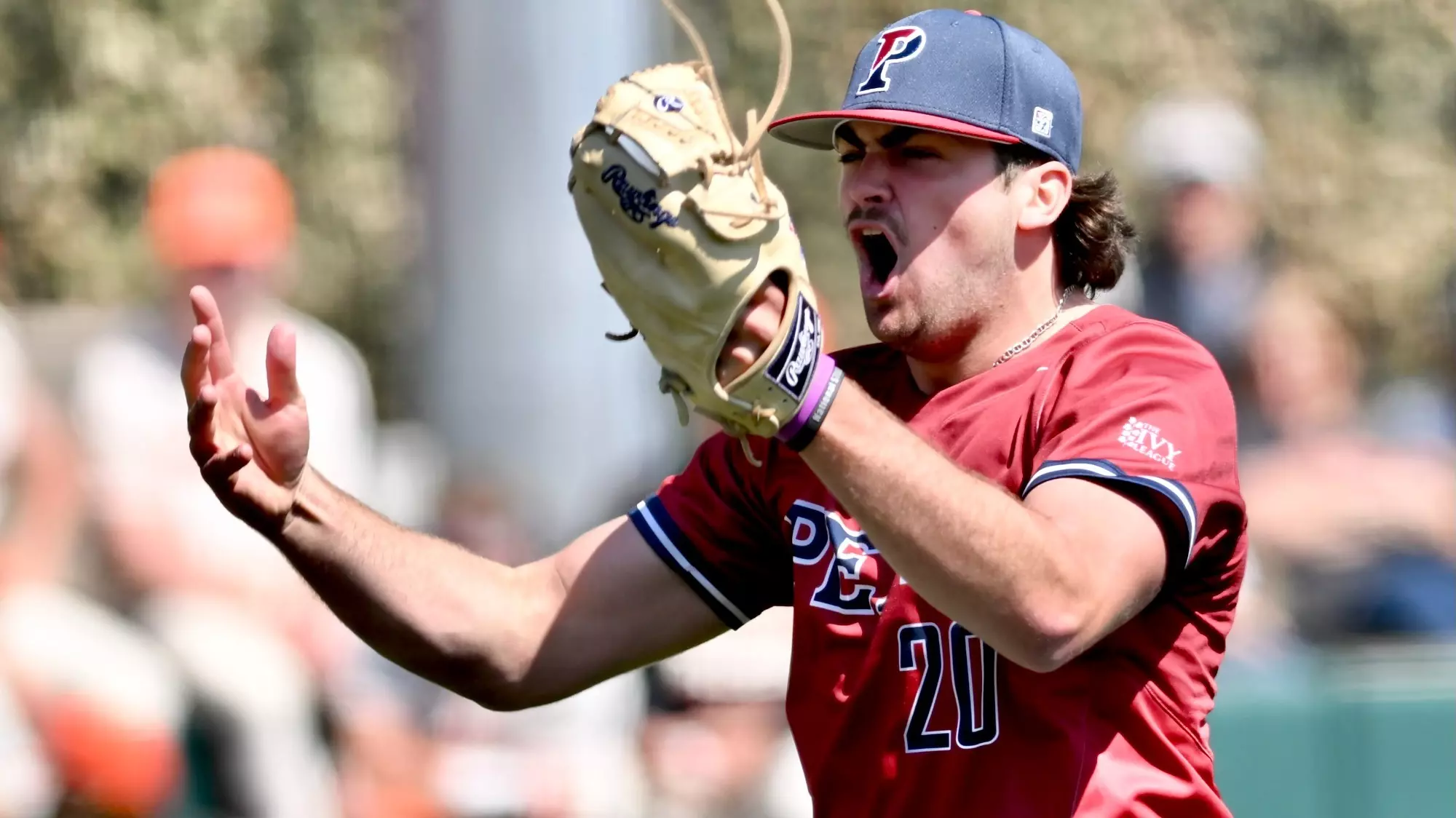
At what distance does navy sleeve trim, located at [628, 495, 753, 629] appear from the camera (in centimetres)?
347

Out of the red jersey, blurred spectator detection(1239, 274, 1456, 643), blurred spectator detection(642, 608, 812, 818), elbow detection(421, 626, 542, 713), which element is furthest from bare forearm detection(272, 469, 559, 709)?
blurred spectator detection(1239, 274, 1456, 643)

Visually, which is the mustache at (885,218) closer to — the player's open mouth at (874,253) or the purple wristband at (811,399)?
the player's open mouth at (874,253)

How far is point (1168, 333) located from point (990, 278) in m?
0.31

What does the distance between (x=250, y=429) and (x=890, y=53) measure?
1219 millimetres

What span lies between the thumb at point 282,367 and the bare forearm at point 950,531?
3.11 feet

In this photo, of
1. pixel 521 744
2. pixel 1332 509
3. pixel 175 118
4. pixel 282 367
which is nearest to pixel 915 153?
pixel 282 367

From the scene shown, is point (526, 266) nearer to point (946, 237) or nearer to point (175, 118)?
point (946, 237)

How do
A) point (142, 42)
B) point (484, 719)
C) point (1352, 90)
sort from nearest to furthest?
1. point (484, 719)
2. point (142, 42)
3. point (1352, 90)

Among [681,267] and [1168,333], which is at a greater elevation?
[681,267]

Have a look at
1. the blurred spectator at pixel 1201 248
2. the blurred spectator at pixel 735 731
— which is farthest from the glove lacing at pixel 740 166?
the blurred spectator at pixel 1201 248

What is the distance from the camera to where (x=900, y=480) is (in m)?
2.62

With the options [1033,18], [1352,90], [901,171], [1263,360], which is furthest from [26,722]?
[1352,90]

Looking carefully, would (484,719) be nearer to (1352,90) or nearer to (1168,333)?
(1168,333)

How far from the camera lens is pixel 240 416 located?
10.3ft
